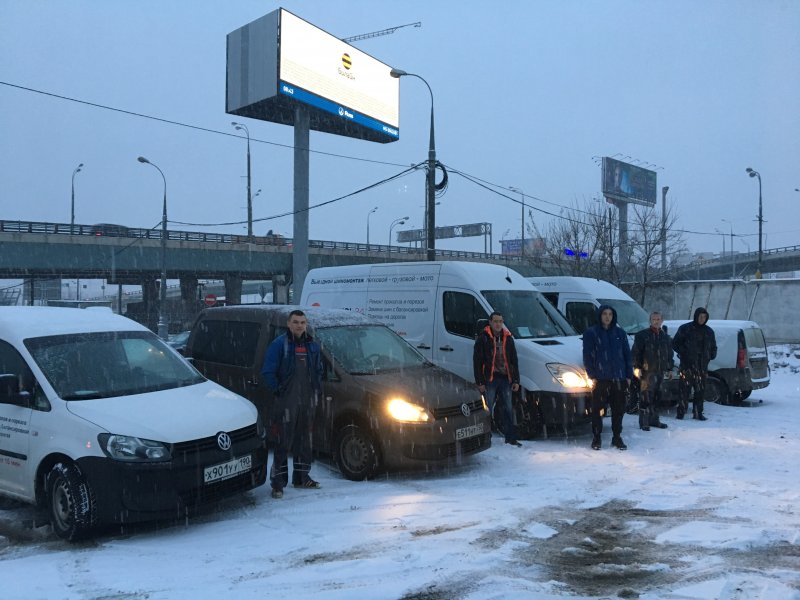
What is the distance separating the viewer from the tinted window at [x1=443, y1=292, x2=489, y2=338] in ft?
30.3

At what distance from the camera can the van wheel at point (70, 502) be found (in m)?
4.76

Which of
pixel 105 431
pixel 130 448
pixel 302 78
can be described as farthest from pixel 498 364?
pixel 302 78

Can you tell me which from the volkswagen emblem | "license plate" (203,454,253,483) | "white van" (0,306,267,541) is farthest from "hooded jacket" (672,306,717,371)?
the volkswagen emblem

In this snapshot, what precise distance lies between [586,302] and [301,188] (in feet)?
78.4

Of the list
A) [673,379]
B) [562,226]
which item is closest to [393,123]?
[562,226]

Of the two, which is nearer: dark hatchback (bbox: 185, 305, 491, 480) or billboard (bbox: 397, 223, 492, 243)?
dark hatchback (bbox: 185, 305, 491, 480)

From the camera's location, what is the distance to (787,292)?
2116cm

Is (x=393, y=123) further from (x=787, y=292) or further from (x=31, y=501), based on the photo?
(x=31, y=501)

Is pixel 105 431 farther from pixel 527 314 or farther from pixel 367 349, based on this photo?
pixel 527 314

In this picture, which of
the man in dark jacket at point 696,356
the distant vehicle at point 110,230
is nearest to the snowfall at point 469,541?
the man in dark jacket at point 696,356

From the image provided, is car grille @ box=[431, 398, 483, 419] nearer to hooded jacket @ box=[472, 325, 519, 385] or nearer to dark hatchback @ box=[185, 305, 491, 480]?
dark hatchback @ box=[185, 305, 491, 480]

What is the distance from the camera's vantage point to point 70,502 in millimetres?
4812

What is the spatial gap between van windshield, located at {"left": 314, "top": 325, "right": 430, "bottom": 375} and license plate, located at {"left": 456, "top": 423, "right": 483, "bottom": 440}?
3.44 feet

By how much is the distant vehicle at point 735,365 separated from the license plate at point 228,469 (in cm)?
822
